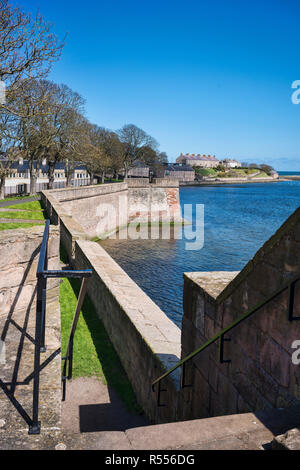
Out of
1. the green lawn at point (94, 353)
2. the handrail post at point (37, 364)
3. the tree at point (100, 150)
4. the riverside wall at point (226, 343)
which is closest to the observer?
the handrail post at point (37, 364)

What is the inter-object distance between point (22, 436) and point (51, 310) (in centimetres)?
339

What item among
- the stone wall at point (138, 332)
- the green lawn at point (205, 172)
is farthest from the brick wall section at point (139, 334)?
the green lawn at point (205, 172)

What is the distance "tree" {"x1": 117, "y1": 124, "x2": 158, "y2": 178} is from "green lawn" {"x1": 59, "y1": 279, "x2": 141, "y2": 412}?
70451 millimetres

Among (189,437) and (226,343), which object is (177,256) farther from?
(189,437)

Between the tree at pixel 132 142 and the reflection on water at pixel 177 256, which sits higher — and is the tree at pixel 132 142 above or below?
above

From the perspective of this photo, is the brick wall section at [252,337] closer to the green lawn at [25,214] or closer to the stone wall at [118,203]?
the green lawn at [25,214]

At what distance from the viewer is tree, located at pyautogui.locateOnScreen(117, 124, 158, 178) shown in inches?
3157

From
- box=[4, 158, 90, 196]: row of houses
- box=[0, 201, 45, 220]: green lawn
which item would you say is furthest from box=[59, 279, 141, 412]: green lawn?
box=[4, 158, 90, 196]: row of houses

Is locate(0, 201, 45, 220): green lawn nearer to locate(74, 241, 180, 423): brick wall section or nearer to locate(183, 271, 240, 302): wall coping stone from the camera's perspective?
locate(74, 241, 180, 423): brick wall section

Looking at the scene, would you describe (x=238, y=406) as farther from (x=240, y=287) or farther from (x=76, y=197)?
(x=76, y=197)

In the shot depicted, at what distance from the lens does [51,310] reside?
636 centimetres

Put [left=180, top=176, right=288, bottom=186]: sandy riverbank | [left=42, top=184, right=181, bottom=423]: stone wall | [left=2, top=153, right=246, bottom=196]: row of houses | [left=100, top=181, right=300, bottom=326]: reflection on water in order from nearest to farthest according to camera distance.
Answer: [left=42, top=184, right=181, bottom=423]: stone wall, [left=100, top=181, right=300, bottom=326]: reflection on water, [left=2, top=153, right=246, bottom=196]: row of houses, [left=180, top=176, right=288, bottom=186]: sandy riverbank

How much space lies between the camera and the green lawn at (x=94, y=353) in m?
7.60

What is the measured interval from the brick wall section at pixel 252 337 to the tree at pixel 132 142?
76.3 m
